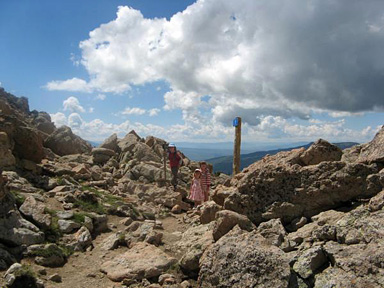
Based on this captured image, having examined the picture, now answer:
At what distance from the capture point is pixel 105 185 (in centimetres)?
2289

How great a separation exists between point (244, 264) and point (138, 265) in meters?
3.93

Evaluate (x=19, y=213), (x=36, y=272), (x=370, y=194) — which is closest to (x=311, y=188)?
(x=370, y=194)

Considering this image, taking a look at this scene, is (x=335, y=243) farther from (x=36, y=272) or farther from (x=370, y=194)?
(x=36, y=272)

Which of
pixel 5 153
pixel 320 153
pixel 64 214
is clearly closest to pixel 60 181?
pixel 5 153

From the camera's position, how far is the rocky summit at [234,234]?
7016mm

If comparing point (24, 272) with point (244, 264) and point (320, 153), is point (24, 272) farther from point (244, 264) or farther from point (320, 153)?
point (320, 153)

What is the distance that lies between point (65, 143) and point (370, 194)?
30.4 metres

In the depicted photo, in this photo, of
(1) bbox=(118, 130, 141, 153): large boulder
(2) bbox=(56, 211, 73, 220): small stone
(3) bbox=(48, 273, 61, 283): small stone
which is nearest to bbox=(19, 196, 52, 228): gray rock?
(2) bbox=(56, 211, 73, 220): small stone

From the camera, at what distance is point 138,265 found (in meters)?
9.71

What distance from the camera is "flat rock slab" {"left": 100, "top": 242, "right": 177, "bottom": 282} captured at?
30.6 ft

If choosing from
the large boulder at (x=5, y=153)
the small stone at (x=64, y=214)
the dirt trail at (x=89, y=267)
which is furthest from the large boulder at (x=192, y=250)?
the large boulder at (x=5, y=153)

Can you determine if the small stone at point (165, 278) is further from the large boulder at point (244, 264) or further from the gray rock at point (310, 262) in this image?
the gray rock at point (310, 262)

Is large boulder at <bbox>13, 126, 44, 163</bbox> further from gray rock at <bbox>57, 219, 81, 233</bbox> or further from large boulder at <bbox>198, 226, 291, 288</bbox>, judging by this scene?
large boulder at <bbox>198, 226, 291, 288</bbox>

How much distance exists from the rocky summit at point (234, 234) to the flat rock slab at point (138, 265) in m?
0.04
